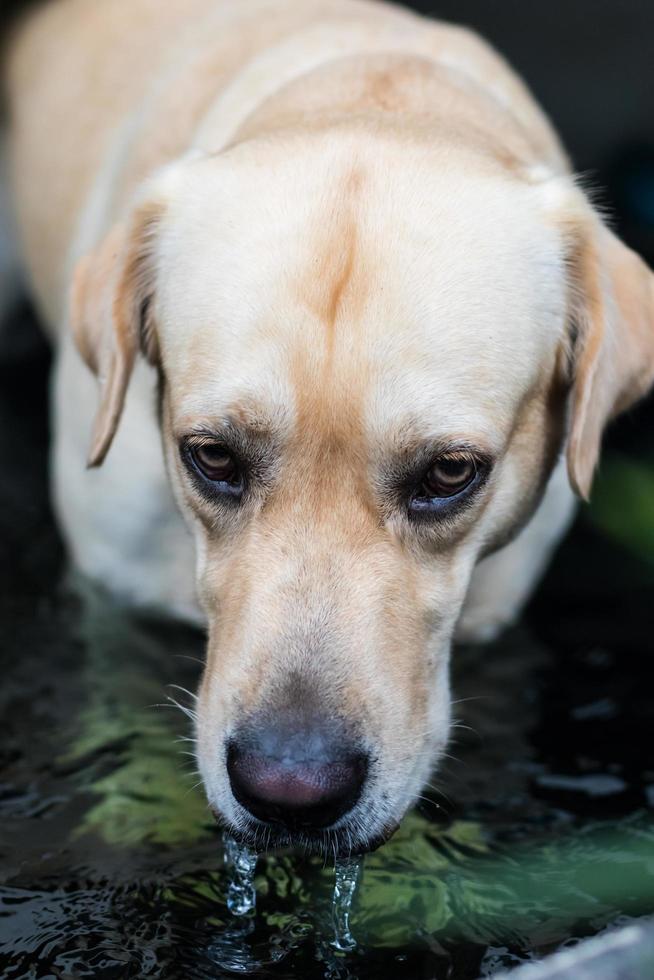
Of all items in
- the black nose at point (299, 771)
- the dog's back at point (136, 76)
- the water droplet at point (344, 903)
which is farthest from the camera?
the dog's back at point (136, 76)

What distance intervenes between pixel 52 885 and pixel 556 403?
1749 mm

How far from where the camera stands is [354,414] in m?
2.84

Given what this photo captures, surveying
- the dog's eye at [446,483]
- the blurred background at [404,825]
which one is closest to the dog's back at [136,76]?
the blurred background at [404,825]

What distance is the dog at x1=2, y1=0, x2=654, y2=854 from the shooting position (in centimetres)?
280

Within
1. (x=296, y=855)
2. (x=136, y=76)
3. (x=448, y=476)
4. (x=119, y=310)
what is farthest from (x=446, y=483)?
(x=136, y=76)

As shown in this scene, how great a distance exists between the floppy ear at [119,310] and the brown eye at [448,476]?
895 millimetres

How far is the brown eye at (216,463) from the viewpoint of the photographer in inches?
120

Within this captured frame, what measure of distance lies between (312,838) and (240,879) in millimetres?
622

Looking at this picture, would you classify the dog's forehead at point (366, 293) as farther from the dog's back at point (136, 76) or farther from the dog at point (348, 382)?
the dog's back at point (136, 76)

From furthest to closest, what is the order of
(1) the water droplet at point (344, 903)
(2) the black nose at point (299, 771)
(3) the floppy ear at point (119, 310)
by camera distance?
(3) the floppy ear at point (119, 310) → (1) the water droplet at point (344, 903) → (2) the black nose at point (299, 771)

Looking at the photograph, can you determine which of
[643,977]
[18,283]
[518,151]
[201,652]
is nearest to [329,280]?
[518,151]

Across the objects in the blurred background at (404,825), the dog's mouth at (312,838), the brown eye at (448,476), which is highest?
the brown eye at (448,476)

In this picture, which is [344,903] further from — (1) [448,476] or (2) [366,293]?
(2) [366,293]

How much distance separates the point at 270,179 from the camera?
124 inches
